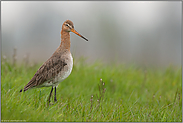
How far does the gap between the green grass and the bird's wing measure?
27 cm

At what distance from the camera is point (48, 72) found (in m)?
4.52

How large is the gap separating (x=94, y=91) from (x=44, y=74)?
2.76 meters

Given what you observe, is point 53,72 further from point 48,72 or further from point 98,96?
point 98,96

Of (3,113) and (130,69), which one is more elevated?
(130,69)

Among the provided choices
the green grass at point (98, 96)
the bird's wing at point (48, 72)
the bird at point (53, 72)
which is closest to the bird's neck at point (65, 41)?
the bird at point (53, 72)

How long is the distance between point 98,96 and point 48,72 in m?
2.48

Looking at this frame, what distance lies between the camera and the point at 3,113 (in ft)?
11.8

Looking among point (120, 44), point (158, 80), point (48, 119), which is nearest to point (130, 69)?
point (158, 80)

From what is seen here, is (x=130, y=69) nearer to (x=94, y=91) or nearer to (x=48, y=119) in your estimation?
(x=94, y=91)

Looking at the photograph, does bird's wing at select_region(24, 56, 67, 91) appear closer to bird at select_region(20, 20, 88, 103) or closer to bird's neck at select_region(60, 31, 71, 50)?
bird at select_region(20, 20, 88, 103)

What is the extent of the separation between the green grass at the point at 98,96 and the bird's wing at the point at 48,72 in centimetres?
27

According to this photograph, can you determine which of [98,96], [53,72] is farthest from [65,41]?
[98,96]

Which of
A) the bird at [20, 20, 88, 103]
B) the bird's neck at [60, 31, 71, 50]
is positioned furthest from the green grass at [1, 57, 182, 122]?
the bird's neck at [60, 31, 71, 50]

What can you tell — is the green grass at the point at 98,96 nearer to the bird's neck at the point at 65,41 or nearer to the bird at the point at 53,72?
the bird at the point at 53,72
